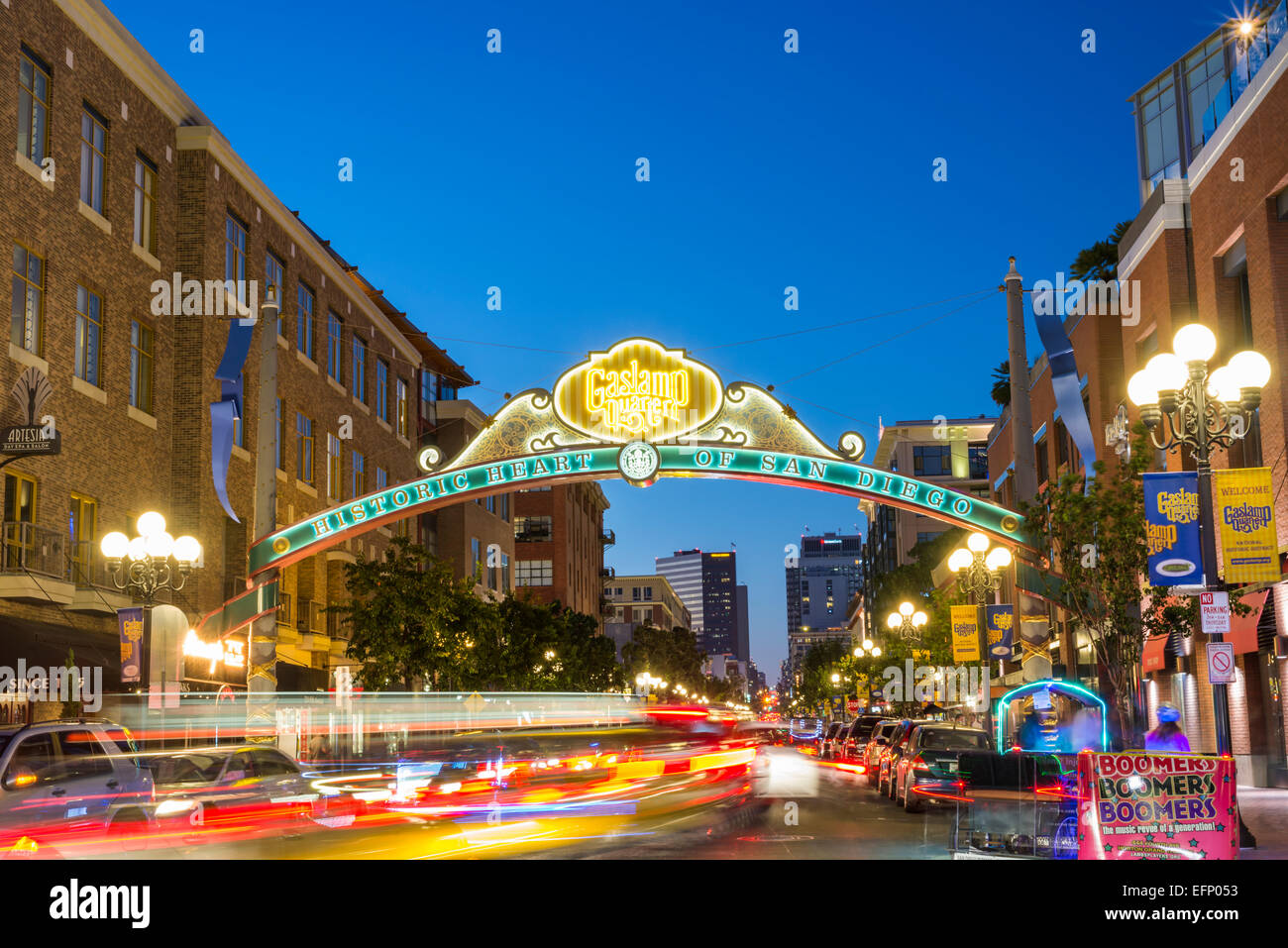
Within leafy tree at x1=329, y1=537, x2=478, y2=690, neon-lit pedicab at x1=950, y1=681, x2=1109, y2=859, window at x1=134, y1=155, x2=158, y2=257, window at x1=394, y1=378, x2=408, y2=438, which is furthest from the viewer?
window at x1=394, y1=378, x2=408, y2=438

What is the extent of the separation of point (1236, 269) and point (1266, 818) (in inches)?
596

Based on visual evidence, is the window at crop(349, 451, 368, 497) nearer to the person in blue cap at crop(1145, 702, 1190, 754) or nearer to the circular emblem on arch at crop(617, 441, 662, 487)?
the circular emblem on arch at crop(617, 441, 662, 487)

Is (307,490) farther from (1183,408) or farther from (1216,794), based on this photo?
(1216,794)

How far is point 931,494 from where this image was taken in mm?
30984

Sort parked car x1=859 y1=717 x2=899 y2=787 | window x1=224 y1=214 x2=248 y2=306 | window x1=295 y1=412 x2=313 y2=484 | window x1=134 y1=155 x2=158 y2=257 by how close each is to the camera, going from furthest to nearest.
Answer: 1. window x1=295 y1=412 x2=313 y2=484
2. window x1=224 y1=214 x2=248 y2=306
3. window x1=134 y1=155 x2=158 y2=257
4. parked car x1=859 y1=717 x2=899 y2=787

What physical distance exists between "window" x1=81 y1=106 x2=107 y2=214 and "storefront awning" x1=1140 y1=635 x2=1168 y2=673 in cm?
2956

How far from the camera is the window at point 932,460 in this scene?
413 feet

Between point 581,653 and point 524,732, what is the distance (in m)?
57.0

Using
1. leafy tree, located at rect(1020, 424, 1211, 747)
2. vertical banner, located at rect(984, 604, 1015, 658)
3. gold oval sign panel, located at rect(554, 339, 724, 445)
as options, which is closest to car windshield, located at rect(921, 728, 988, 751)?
leafy tree, located at rect(1020, 424, 1211, 747)

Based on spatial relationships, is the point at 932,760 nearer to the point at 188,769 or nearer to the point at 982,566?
the point at 982,566

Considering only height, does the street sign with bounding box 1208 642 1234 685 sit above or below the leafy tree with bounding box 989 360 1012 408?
below

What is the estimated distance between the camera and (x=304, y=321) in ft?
155

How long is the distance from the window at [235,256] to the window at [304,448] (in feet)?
20.6

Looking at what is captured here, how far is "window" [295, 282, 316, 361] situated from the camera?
→ 151 ft
